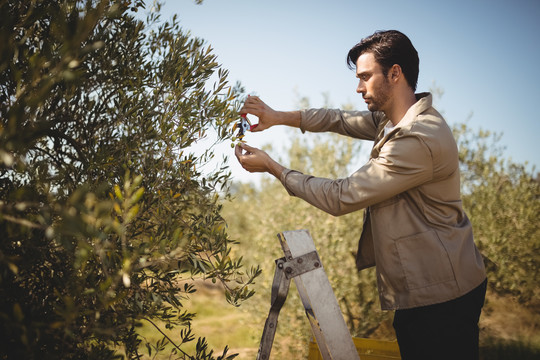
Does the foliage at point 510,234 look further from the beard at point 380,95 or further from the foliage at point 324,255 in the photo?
the beard at point 380,95

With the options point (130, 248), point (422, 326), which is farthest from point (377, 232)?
point (130, 248)

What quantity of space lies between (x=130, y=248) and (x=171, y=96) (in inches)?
48.5

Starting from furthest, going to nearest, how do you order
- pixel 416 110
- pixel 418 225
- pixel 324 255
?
pixel 324 255 → pixel 416 110 → pixel 418 225

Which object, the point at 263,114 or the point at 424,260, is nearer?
the point at 424,260

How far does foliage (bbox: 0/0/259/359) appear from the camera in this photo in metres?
1.86

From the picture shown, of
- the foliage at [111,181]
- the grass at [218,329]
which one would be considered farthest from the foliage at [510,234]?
the foliage at [111,181]

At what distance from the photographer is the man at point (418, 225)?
258 cm

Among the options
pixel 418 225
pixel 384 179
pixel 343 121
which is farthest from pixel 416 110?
pixel 343 121

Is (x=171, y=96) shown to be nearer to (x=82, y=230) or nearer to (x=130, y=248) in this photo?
(x=130, y=248)

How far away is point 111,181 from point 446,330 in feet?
8.65

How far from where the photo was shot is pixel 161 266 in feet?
7.76

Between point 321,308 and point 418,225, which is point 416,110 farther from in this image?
point 321,308

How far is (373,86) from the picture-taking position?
10.2ft

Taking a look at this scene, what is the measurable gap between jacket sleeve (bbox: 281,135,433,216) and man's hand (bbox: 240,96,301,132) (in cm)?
104
